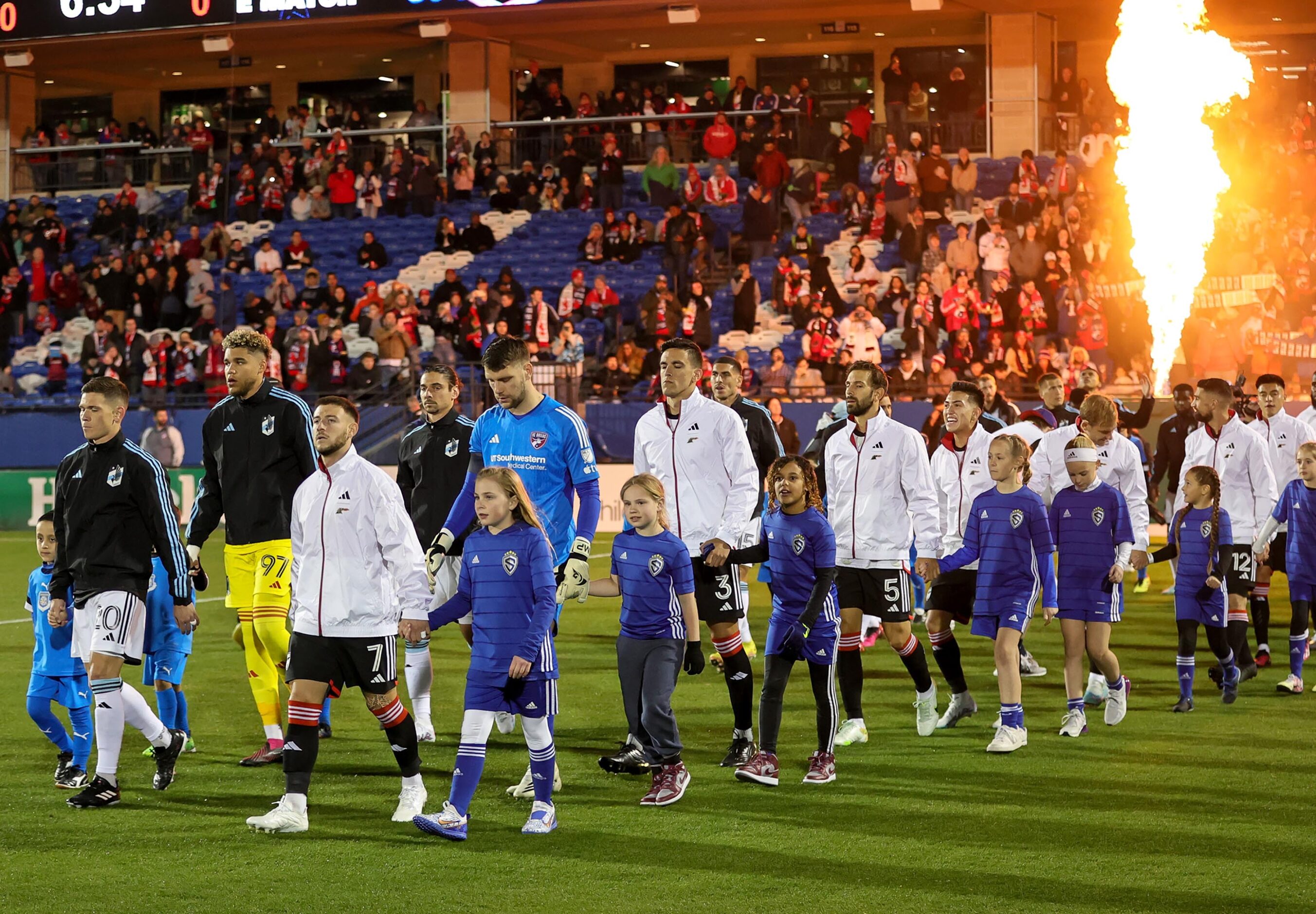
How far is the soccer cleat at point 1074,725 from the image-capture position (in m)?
9.39

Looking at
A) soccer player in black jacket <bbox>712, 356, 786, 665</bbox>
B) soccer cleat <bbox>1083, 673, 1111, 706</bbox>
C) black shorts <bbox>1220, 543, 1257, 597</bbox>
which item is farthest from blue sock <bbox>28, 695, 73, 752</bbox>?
black shorts <bbox>1220, 543, 1257, 597</bbox>

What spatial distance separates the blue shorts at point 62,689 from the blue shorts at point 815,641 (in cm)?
356

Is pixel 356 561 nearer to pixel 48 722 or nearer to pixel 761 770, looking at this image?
pixel 761 770

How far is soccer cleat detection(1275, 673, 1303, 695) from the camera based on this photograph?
1093 centimetres

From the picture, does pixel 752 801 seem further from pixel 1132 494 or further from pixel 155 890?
pixel 1132 494

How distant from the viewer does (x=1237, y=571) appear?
11.2 metres

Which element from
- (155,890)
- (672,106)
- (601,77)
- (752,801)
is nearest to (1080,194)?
(672,106)

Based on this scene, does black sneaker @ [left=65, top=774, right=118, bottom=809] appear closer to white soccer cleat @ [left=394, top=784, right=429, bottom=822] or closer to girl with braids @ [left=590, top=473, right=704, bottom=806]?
white soccer cleat @ [left=394, top=784, right=429, bottom=822]

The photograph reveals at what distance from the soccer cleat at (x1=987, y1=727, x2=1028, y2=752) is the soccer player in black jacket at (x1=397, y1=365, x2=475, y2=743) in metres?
3.02

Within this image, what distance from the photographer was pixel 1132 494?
427 inches

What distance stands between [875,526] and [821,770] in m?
1.68

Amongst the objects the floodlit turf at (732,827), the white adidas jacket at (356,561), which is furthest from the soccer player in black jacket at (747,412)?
the white adidas jacket at (356,561)

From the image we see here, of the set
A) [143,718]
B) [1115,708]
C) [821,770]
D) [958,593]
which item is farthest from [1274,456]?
[143,718]

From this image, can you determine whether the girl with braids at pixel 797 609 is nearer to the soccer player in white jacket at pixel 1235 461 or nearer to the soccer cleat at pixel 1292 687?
the soccer cleat at pixel 1292 687
